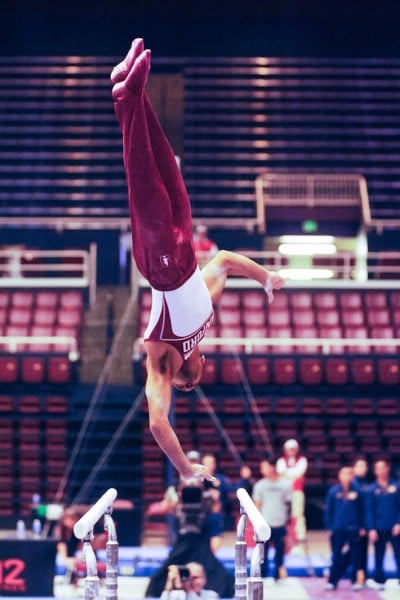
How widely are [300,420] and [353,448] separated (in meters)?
0.73

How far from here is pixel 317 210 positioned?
14875 millimetres

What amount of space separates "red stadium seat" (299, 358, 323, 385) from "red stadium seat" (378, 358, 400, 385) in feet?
2.47

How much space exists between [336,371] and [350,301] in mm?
1230

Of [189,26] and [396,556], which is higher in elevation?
[189,26]

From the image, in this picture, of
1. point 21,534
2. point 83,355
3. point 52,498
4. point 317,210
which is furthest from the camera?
point 317,210

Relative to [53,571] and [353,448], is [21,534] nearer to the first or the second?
[53,571]

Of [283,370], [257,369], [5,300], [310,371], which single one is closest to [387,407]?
[310,371]

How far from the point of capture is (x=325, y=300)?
1265cm

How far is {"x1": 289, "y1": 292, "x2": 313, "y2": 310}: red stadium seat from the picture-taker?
12.6m

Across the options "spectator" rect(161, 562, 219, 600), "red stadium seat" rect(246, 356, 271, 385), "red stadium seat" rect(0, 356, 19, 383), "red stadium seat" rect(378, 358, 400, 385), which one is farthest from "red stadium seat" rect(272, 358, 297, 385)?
"spectator" rect(161, 562, 219, 600)

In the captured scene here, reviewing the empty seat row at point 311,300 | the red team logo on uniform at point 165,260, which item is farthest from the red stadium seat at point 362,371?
the red team logo on uniform at point 165,260

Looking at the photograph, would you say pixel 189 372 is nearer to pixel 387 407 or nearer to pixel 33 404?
pixel 33 404

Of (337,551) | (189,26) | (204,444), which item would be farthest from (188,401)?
(189,26)

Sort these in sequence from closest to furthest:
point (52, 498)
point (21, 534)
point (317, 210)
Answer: point (21, 534), point (52, 498), point (317, 210)
